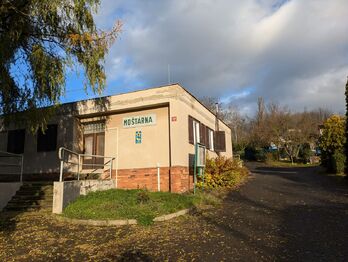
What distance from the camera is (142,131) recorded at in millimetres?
13992

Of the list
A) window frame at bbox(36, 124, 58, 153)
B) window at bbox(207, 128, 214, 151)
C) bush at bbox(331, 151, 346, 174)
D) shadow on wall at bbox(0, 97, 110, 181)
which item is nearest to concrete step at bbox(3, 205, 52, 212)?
shadow on wall at bbox(0, 97, 110, 181)

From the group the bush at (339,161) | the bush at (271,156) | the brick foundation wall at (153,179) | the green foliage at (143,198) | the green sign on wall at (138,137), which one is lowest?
the green foliage at (143,198)

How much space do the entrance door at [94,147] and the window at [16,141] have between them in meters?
3.40

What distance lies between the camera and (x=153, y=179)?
43.9 feet

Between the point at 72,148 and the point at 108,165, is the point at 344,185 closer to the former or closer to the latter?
the point at 108,165

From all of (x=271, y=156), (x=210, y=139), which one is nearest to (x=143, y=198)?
(x=210, y=139)

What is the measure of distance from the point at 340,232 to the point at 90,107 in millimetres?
11159

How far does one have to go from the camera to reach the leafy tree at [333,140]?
62.6ft

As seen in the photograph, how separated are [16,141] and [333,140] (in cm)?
1741

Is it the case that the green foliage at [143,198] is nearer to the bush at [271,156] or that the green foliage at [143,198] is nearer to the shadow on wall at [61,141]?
the shadow on wall at [61,141]

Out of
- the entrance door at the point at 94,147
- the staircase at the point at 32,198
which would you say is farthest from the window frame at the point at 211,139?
the staircase at the point at 32,198

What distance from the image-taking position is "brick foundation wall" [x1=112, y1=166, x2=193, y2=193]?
510 inches

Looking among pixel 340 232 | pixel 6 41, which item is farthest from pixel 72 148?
pixel 340 232

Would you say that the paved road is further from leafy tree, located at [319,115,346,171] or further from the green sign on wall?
leafy tree, located at [319,115,346,171]
